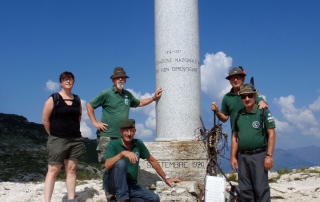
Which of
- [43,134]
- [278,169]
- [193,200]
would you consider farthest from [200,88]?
[43,134]

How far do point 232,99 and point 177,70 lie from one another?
2004 mm

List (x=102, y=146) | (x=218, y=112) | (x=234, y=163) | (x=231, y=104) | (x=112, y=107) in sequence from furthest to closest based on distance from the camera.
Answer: (x=112, y=107) < (x=102, y=146) < (x=218, y=112) < (x=231, y=104) < (x=234, y=163)

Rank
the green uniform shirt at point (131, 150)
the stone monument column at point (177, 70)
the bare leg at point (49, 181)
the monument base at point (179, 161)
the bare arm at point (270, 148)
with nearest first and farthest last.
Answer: the bare arm at point (270, 148)
the green uniform shirt at point (131, 150)
the bare leg at point (49, 181)
the monument base at point (179, 161)
the stone monument column at point (177, 70)

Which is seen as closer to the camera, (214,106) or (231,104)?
(231,104)

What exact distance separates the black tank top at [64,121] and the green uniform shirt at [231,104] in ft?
8.09

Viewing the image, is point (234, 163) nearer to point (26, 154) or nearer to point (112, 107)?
point (112, 107)

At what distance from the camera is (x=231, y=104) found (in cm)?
566

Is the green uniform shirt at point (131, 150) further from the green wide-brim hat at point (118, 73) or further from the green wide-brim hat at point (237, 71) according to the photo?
the green wide-brim hat at point (237, 71)

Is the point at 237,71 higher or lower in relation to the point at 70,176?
higher

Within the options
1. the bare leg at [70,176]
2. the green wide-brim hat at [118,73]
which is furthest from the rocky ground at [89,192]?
the green wide-brim hat at [118,73]

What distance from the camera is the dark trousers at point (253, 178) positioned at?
16.1 feet

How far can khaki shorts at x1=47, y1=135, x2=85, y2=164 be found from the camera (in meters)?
5.59

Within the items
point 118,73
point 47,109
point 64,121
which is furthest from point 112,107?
point 47,109

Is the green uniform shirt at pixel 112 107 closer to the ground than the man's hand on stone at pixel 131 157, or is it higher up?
higher up
